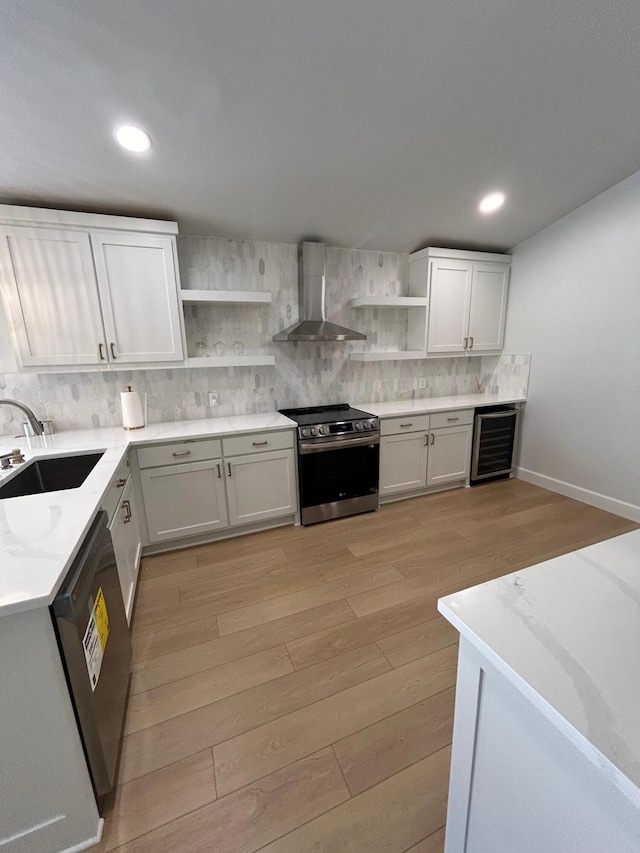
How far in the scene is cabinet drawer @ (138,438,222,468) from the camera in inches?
95.2

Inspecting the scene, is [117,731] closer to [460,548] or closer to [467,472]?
[460,548]

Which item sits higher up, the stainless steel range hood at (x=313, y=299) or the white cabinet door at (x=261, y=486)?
the stainless steel range hood at (x=313, y=299)

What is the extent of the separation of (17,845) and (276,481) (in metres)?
2.04

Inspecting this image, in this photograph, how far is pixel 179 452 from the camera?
2.49 m

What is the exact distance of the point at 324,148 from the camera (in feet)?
6.95

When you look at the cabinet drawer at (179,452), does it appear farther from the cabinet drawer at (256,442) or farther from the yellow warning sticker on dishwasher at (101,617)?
the yellow warning sticker on dishwasher at (101,617)

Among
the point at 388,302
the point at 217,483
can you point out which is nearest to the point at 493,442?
the point at 388,302

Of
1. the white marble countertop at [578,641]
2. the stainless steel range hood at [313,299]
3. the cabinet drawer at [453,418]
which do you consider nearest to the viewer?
the white marble countertop at [578,641]

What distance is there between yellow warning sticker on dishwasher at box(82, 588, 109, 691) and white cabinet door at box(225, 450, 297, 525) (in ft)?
4.74

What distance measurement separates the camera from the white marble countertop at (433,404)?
10.7 feet

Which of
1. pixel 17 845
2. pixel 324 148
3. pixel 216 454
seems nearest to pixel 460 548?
pixel 216 454

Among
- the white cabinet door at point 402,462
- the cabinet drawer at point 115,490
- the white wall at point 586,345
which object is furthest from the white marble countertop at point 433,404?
the cabinet drawer at point 115,490

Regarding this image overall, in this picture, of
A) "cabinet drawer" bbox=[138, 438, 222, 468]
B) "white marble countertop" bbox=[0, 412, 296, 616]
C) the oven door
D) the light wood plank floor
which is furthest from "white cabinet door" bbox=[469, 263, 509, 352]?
"white marble countertop" bbox=[0, 412, 296, 616]

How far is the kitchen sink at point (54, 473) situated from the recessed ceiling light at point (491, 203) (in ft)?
11.0
